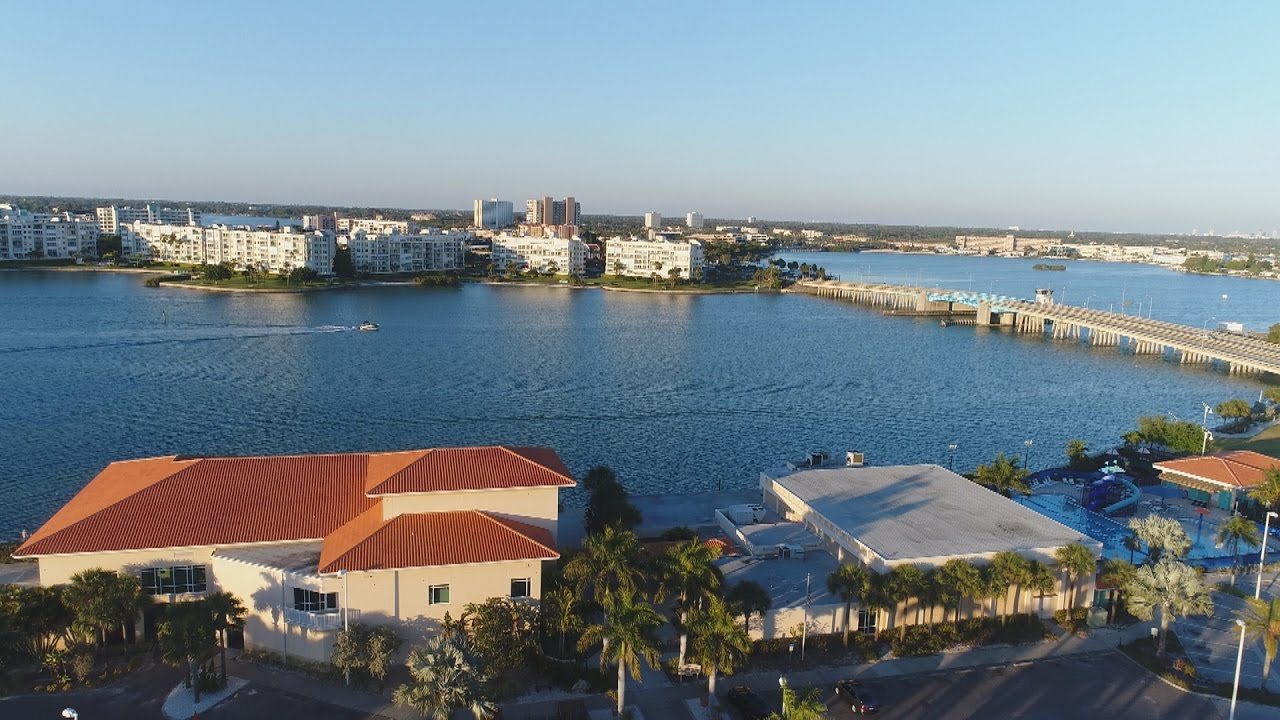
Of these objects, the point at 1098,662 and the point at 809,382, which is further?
the point at 809,382

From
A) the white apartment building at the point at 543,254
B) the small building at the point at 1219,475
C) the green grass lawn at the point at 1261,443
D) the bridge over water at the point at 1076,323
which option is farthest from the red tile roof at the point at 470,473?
the white apartment building at the point at 543,254

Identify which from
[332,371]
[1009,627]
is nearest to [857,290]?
[332,371]

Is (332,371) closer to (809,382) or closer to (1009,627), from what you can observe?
(809,382)

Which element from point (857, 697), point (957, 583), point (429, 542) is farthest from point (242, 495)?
point (957, 583)

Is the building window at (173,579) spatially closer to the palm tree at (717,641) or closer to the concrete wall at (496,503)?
the concrete wall at (496,503)

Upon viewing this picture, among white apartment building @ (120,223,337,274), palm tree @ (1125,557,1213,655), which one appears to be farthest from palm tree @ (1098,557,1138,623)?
white apartment building @ (120,223,337,274)

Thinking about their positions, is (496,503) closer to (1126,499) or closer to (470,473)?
(470,473)

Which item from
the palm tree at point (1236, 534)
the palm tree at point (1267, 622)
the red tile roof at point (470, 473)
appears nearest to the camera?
the palm tree at point (1267, 622)

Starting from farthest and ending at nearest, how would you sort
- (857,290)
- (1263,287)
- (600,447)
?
(1263,287)
(857,290)
(600,447)
